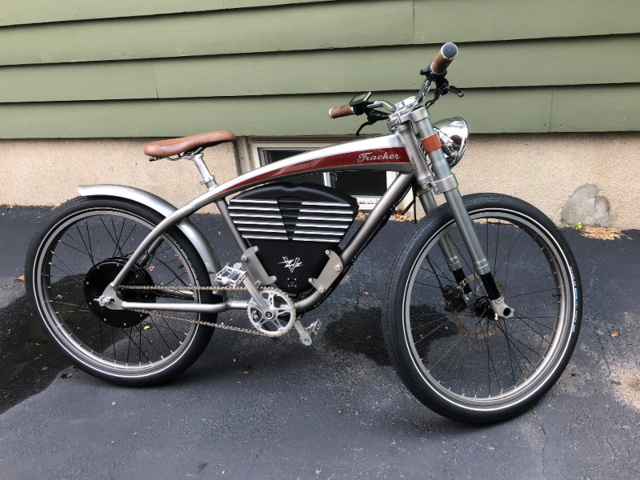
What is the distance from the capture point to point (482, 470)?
1877 mm

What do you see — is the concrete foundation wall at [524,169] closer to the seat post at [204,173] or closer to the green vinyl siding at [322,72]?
the green vinyl siding at [322,72]

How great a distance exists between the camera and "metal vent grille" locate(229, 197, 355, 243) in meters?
2.04

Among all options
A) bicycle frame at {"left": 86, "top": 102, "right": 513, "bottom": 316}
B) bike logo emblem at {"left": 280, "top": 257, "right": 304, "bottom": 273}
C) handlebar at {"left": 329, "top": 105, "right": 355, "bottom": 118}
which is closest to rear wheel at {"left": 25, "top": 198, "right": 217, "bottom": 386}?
bicycle frame at {"left": 86, "top": 102, "right": 513, "bottom": 316}

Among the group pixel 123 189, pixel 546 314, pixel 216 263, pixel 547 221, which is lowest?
pixel 546 314

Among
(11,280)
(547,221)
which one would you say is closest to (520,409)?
(547,221)

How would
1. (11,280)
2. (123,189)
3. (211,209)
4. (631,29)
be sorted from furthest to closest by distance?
(211,209), (11,280), (631,29), (123,189)

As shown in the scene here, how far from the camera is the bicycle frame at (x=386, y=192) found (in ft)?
6.20

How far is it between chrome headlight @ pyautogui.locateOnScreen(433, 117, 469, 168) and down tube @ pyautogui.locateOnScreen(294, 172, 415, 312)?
0.16 metres

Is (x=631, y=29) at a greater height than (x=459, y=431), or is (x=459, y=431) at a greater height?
(x=631, y=29)

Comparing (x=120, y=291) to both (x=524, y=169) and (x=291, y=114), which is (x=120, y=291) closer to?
(x=291, y=114)

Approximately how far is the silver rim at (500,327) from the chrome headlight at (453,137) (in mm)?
253

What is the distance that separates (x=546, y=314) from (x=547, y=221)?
89 centimetres

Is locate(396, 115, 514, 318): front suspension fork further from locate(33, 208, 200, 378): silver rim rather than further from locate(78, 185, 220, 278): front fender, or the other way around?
locate(33, 208, 200, 378): silver rim

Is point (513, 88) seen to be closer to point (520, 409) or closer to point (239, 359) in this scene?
point (520, 409)
